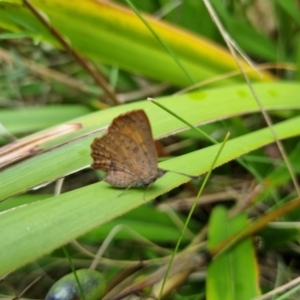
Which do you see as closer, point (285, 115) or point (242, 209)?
point (242, 209)

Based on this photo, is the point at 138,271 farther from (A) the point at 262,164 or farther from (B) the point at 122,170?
(A) the point at 262,164

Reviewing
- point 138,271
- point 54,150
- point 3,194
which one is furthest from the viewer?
point 138,271

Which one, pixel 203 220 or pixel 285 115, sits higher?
pixel 285 115

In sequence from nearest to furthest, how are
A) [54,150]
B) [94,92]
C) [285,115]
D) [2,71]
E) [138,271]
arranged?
1. [54,150]
2. [138,271]
3. [285,115]
4. [94,92]
5. [2,71]

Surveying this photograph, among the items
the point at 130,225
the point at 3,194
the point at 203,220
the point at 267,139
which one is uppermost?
the point at 3,194

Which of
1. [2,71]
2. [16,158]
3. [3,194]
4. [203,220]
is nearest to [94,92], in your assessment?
[2,71]

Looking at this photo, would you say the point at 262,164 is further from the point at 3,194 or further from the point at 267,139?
the point at 3,194
